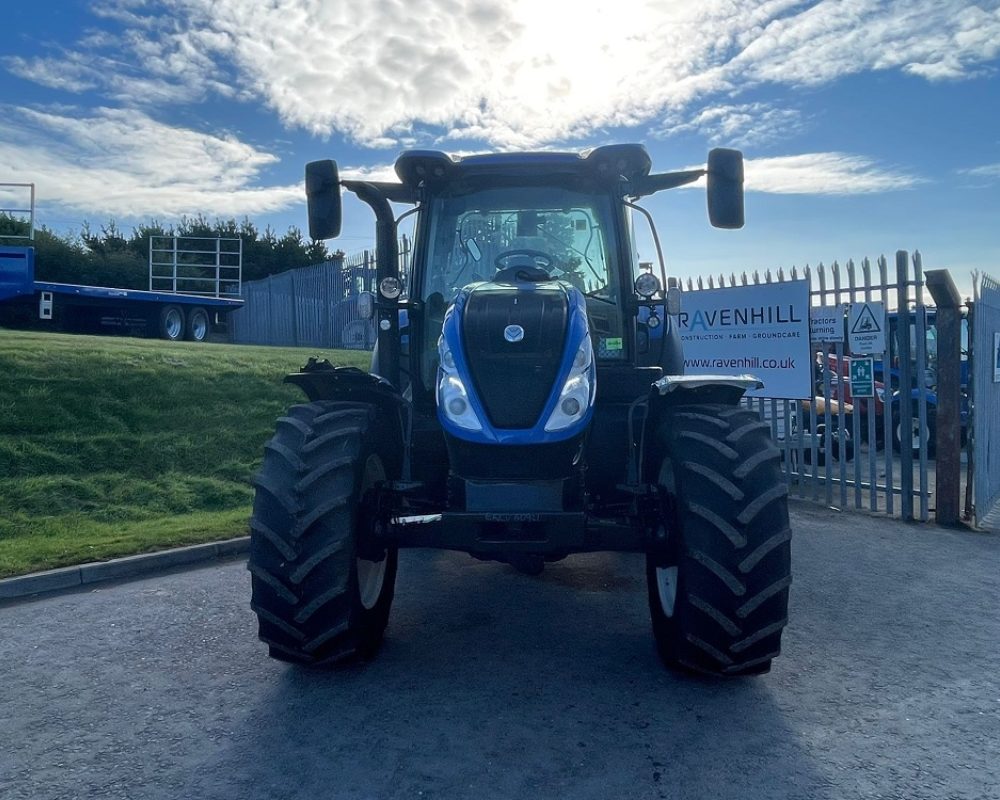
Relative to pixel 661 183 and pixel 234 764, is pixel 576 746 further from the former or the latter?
pixel 661 183

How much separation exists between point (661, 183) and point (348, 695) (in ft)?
11.2

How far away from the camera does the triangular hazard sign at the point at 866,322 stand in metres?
8.52

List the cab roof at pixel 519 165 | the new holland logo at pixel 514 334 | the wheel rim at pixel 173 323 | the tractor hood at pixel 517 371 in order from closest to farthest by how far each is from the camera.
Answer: the tractor hood at pixel 517 371, the new holland logo at pixel 514 334, the cab roof at pixel 519 165, the wheel rim at pixel 173 323

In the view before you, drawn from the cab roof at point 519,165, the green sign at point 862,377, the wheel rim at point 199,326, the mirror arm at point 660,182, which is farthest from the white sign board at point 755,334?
the wheel rim at point 199,326

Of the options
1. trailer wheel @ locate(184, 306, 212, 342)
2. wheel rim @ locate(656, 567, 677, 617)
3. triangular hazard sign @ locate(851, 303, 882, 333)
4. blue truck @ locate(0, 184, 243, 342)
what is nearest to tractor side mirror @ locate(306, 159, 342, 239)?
wheel rim @ locate(656, 567, 677, 617)

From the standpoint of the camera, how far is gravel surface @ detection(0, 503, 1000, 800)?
10.9 ft

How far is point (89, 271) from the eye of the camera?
34.8m

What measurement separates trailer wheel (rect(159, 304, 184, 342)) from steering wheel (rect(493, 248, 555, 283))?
56.3 ft

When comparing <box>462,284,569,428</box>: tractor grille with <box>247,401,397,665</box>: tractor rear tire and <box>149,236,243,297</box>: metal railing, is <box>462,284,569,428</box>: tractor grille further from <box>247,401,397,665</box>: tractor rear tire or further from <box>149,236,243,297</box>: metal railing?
<box>149,236,243,297</box>: metal railing

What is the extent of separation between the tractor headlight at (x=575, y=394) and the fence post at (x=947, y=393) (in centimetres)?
536

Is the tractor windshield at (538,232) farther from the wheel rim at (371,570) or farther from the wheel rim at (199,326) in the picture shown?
the wheel rim at (199,326)

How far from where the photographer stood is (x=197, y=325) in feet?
72.7

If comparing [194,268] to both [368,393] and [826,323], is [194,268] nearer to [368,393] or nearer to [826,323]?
[826,323]

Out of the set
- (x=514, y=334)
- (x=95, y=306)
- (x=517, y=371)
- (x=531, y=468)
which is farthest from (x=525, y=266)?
(x=95, y=306)
